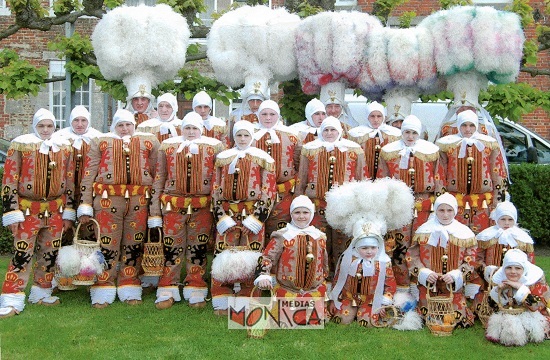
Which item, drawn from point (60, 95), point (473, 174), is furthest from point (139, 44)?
point (60, 95)

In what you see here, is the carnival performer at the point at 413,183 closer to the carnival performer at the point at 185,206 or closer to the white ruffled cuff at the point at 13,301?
the carnival performer at the point at 185,206

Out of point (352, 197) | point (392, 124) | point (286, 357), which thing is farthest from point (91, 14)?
point (286, 357)

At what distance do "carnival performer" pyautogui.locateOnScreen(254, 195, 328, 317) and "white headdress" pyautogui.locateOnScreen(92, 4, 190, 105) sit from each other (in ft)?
8.34

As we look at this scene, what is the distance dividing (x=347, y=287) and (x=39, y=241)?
8.64 feet

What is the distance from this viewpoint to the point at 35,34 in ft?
44.2

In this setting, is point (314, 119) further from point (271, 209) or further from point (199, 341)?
point (199, 341)

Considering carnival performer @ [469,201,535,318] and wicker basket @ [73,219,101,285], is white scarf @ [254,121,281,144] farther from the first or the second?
carnival performer @ [469,201,535,318]

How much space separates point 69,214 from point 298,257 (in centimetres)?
210

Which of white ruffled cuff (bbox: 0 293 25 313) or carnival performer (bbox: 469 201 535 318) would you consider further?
white ruffled cuff (bbox: 0 293 25 313)

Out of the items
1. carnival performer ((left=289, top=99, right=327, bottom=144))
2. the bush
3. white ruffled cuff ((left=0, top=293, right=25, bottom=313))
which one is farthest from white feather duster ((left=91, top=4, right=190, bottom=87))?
the bush

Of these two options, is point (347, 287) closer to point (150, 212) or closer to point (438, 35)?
point (150, 212)

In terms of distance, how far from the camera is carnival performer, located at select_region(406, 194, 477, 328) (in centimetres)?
524

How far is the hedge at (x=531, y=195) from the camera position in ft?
27.7

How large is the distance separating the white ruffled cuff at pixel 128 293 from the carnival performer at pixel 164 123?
4.63ft
